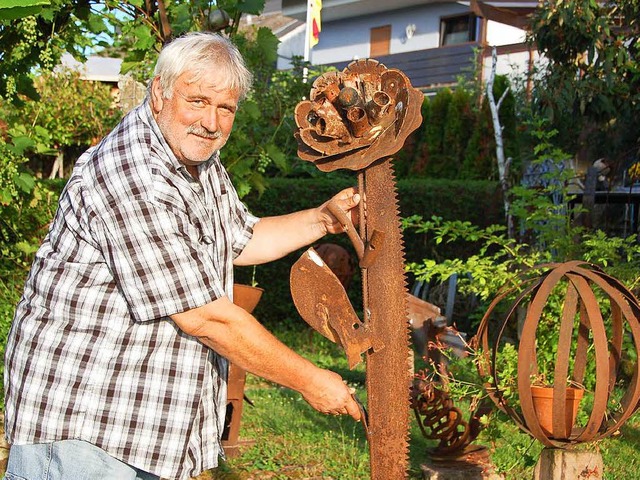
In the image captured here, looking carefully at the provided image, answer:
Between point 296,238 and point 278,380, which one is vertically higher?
point 296,238

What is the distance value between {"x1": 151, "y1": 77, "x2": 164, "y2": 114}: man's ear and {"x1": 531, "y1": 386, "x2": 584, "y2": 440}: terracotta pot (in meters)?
2.00

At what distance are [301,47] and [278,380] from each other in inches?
923

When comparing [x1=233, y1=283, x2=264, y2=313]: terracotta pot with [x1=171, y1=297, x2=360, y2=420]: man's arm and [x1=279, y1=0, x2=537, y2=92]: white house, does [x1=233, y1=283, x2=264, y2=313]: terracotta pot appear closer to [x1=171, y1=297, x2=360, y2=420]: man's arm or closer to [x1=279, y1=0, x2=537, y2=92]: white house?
[x1=171, y1=297, x2=360, y2=420]: man's arm

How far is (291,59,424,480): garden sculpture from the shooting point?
2551 millimetres

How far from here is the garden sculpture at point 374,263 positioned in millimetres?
2551

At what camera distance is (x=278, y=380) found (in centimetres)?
248

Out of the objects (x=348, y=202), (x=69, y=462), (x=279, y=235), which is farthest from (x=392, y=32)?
(x=69, y=462)

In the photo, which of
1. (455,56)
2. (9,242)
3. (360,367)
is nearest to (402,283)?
(9,242)

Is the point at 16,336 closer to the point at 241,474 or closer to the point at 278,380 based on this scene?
the point at 278,380

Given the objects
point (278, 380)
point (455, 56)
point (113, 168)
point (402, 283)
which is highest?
point (455, 56)

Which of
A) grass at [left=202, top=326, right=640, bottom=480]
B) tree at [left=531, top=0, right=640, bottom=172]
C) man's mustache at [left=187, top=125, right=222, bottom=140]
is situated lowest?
grass at [left=202, top=326, right=640, bottom=480]

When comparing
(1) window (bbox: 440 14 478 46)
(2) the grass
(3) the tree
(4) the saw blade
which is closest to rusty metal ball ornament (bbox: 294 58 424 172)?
(4) the saw blade

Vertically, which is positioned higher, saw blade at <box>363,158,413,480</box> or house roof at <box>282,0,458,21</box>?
house roof at <box>282,0,458,21</box>

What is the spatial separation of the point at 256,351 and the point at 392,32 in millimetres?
19815
